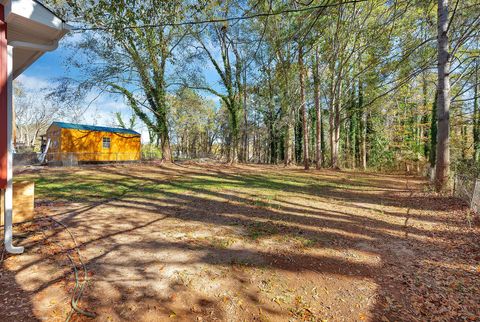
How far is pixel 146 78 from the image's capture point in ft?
52.5

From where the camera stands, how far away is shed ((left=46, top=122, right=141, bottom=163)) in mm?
17391

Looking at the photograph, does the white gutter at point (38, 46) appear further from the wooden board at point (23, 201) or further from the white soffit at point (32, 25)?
the wooden board at point (23, 201)

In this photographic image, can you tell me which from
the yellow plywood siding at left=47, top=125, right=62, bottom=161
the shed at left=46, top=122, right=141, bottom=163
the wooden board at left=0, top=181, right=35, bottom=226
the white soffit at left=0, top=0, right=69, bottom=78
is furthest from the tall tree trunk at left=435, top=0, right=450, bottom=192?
the yellow plywood siding at left=47, top=125, right=62, bottom=161

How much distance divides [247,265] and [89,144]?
66.9ft

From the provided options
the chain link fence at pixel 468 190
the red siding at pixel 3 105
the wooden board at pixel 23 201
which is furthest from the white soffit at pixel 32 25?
the chain link fence at pixel 468 190

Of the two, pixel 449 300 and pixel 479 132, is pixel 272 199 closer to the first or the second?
pixel 449 300

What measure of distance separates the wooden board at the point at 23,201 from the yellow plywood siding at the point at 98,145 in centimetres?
1593

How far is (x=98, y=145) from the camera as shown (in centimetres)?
1936

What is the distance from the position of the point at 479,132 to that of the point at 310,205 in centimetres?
1702

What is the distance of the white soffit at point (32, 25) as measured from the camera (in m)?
3.32

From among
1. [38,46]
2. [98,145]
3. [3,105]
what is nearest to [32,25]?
[38,46]

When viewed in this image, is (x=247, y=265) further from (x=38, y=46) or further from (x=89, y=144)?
(x=89, y=144)

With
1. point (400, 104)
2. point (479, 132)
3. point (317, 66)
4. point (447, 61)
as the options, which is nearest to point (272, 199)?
point (447, 61)

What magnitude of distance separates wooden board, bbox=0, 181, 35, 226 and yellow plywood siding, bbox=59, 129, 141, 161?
1593cm
